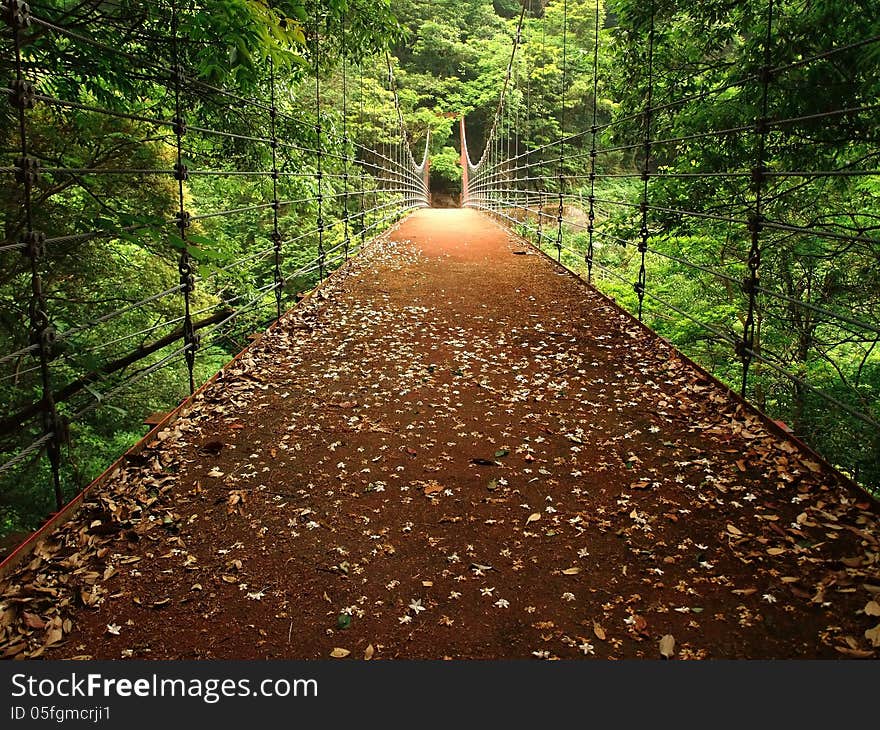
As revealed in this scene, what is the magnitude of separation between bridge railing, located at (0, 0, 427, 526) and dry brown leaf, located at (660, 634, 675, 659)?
2.00 meters

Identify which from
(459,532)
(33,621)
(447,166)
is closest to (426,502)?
(459,532)

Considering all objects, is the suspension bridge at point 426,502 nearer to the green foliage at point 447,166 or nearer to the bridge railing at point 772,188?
the bridge railing at point 772,188

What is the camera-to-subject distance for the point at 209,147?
268 inches

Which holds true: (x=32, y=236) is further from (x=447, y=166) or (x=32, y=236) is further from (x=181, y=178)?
(x=447, y=166)

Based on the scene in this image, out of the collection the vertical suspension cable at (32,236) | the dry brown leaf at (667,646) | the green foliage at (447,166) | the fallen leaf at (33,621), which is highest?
the green foliage at (447,166)

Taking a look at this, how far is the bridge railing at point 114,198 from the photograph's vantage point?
268cm

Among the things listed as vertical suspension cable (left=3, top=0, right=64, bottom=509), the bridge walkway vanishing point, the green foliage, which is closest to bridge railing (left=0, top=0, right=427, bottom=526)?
vertical suspension cable (left=3, top=0, right=64, bottom=509)

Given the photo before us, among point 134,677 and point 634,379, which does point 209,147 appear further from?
point 134,677

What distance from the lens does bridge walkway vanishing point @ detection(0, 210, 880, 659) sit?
1.82 metres

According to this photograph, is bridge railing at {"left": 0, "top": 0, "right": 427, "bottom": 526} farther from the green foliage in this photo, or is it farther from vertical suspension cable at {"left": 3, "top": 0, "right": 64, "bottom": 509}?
the green foliage

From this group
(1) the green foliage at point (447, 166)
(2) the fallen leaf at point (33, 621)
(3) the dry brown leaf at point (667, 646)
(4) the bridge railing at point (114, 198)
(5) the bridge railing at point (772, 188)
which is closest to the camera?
(3) the dry brown leaf at point (667, 646)

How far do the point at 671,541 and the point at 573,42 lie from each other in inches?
1012

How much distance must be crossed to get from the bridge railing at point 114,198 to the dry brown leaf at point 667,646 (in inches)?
78.9

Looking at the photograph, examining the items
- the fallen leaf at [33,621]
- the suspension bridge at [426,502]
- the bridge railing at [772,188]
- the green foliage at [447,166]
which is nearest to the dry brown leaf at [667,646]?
the suspension bridge at [426,502]
